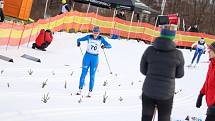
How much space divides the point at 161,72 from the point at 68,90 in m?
6.49

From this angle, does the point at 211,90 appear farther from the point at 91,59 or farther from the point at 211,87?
the point at 91,59

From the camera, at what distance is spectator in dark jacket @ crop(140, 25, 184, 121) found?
6.48m

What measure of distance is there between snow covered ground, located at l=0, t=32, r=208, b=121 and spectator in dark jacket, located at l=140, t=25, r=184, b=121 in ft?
9.11

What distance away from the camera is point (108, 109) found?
10992 mm

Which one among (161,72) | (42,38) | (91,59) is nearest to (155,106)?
(161,72)

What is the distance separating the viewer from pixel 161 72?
650cm

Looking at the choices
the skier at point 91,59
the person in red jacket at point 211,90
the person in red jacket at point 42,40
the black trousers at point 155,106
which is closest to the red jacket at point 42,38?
the person in red jacket at point 42,40

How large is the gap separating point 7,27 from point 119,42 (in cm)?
1232

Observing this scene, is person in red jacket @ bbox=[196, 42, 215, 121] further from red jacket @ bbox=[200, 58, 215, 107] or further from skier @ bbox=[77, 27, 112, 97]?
skier @ bbox=[77, 27, 112, 97]

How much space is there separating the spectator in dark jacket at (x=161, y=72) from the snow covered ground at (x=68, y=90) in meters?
2.78

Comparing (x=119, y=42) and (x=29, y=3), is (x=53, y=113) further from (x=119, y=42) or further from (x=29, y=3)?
(x=119, y=42)

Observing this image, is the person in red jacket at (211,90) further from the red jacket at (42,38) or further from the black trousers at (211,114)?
the red jacket at (42,38)

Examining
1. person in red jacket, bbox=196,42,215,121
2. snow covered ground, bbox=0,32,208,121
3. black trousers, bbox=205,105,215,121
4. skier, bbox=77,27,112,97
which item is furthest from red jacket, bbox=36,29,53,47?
black trousers, bbox=205,105,215,121

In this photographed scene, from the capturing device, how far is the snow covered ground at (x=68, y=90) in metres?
9.59
